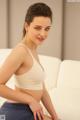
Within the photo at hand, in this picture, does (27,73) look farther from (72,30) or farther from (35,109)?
(72,30)

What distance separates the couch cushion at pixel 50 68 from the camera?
2850mm

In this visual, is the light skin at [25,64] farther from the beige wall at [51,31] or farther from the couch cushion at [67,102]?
→ the beige wall at [51,31]

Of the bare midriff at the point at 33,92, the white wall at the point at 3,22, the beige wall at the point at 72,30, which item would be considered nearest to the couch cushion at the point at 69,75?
the beige wall at the point at 72,30

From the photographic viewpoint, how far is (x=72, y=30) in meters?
3.09

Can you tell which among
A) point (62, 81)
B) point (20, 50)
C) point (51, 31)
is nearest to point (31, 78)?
point (20, 50)

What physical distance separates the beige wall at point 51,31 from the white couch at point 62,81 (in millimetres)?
229

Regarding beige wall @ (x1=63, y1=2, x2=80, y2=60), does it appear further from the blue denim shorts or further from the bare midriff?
the blue denim shorts

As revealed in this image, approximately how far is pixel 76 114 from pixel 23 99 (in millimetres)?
817

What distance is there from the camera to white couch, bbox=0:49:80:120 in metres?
2.29

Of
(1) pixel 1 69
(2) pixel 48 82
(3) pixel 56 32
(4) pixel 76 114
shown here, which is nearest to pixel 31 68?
(1) pixel 1 69

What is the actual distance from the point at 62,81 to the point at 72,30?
0.66 m

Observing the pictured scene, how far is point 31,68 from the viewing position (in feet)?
4.74

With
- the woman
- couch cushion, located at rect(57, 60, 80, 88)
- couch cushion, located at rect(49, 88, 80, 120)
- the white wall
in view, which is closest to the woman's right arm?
the woman

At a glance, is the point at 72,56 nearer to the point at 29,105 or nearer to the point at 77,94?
the point at 77,94
